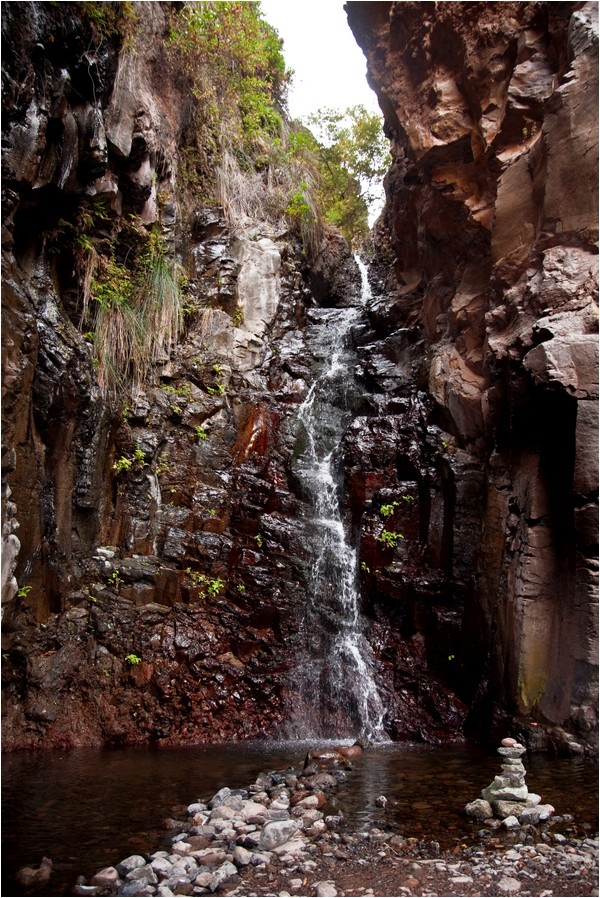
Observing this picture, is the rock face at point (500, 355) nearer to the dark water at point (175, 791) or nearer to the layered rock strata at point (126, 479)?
the layered rock strata at point (126, 479)

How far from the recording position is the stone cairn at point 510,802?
4.86 meters

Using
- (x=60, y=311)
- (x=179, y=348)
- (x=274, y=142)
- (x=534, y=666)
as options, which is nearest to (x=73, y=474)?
(x=60, y=311)

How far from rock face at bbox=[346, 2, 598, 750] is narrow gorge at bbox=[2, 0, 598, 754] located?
0.13ft

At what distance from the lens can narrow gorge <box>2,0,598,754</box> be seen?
23.6 ft

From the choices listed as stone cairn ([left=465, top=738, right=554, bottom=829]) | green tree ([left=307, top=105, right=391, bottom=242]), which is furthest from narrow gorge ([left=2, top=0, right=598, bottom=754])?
green tree ([left=307, top=105, right=391, bottom=242])

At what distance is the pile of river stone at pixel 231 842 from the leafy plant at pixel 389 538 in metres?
4.38

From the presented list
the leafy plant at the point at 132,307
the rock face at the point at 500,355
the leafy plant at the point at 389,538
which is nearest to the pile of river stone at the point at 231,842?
the rock face at the point at 500,355

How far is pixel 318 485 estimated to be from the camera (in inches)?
428

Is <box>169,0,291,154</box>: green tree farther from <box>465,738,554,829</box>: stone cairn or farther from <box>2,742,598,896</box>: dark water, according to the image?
<box>465,738,554,829</box>: stone cairn

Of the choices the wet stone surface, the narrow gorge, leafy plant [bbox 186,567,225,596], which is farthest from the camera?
leafy plant [bbox 186,567,225,596]

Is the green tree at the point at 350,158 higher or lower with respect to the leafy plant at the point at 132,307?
higher

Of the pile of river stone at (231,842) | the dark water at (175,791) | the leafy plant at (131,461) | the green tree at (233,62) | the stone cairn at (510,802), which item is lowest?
the dark water at (175,791)

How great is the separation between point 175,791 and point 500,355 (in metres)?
6.76

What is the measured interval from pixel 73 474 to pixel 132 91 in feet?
22.3
